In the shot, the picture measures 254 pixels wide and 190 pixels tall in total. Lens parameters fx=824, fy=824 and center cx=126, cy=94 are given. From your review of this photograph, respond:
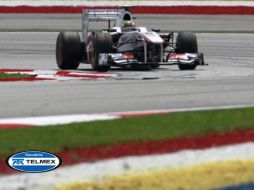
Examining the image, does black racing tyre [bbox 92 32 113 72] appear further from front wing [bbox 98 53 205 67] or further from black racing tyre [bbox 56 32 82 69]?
black racing tyre [bbox 56 32 82 69]

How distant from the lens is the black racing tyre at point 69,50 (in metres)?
18.5

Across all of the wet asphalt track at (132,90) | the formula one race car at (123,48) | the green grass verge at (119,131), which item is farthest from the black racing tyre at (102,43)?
the green grass verge at (119,131)

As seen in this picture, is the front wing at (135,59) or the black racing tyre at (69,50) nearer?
the front wing at (135,59)

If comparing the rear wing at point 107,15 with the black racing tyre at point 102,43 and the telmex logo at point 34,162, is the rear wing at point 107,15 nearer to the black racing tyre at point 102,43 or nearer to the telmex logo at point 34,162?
the black racing tyre at point 102,43

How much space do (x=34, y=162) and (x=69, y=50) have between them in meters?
12.0

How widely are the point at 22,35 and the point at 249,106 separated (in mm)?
19790

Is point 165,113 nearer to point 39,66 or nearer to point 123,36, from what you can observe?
point 123,36

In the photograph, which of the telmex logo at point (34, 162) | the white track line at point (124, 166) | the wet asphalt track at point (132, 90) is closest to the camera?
the white track line at point (124, 166)

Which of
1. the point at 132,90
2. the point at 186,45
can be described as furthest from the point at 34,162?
the point at 186,45

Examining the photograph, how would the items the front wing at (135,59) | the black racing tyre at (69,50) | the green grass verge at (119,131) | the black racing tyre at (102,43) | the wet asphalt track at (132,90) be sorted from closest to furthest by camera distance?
the green grass verge at (119,131), the wet asphalt track at (132,90), the black racing tyre at (102,43), the front wing at (135,59), the black racing tyre at (69,50)

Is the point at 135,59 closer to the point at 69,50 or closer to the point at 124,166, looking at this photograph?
the point at 69,50

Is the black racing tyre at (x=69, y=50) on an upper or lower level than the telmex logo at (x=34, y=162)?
lower

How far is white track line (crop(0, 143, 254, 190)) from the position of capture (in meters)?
6.62

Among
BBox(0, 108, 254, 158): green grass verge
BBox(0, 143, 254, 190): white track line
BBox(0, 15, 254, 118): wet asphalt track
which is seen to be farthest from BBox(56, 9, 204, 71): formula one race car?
BBox(0, 143, 254, 190): white track line
